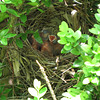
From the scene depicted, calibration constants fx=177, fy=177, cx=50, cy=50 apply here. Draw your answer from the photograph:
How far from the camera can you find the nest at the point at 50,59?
1.66 meters

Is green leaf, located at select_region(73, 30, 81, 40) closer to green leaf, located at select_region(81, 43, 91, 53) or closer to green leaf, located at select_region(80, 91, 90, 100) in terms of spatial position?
green leaf, located at select_region(81, 43, 91, 53)

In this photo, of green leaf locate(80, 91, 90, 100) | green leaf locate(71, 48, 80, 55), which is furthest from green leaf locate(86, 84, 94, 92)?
green leaf locate(71, 48, 80, 55)

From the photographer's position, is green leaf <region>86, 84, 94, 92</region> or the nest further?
the nest

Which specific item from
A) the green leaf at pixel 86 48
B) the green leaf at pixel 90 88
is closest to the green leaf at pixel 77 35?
the green leaf at pixel 86 48

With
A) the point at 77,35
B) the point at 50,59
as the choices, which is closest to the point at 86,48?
the point at 77,35

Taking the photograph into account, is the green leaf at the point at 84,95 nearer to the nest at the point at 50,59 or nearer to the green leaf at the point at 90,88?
the green leaf at the point at 90,88

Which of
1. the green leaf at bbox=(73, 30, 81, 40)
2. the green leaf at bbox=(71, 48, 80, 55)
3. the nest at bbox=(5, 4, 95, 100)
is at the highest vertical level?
the green leaf at bbox=(73, 30, 81, 40)

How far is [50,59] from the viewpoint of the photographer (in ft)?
6.88

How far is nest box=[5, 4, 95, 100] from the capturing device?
65.3 inches

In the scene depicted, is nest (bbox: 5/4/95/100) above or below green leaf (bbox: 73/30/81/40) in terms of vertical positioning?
below

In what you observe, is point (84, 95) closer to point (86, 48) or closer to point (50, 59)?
point (86, 48)

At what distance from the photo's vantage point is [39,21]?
229cm

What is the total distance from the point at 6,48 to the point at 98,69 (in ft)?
3.54

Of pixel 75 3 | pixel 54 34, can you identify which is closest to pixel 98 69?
pixel 75 3
